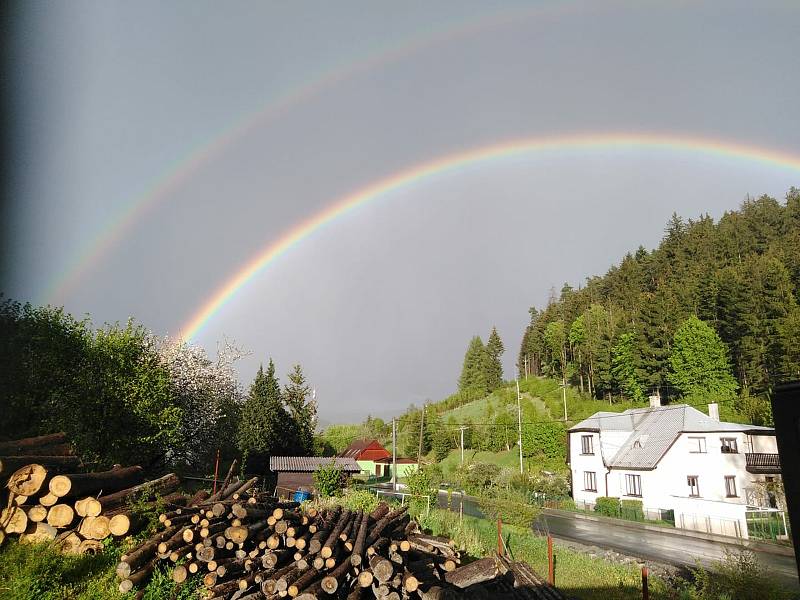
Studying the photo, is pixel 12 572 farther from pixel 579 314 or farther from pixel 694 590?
pixel 579 314

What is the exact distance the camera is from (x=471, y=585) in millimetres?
13180

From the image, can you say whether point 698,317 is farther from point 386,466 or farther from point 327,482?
point 327,482

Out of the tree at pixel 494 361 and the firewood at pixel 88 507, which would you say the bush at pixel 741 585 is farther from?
the tree at pixel 494 361

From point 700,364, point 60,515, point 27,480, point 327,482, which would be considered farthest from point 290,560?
point 700,364

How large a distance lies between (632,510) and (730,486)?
7172 mm

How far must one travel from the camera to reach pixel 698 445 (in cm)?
4003

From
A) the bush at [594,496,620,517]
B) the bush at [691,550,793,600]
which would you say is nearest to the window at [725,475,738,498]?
the bush at [594,496,620,517]

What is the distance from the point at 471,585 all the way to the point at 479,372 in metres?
113

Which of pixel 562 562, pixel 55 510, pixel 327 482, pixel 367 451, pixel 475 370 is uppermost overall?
pixel 475 370

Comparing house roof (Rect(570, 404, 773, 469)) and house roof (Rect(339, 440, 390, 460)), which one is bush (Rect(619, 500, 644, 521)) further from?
house roof (Rect(339, 440, 390, 460))

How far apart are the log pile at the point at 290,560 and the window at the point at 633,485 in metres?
33.7

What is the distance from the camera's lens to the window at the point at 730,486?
3816 cm

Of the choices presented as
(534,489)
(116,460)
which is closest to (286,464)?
(116,460)

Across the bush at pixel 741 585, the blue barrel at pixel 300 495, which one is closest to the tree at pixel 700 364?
the blue barrel at pixel 300 495
